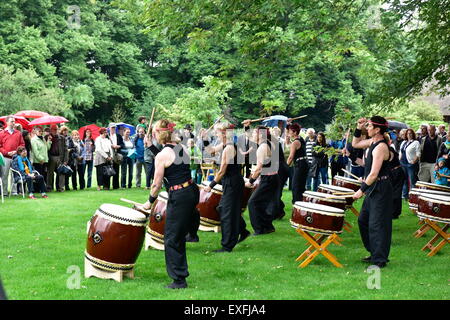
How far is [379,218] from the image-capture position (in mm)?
8711

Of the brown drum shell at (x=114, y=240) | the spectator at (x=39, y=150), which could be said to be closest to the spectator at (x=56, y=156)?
the spectator at (x=39, y=150)

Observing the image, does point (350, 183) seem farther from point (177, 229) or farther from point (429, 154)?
point (177, 229)

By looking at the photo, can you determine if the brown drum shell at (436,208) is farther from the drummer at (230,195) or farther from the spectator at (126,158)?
the spectator at (126,158)

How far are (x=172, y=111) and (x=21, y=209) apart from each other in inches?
1064

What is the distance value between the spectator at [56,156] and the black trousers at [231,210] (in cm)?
906

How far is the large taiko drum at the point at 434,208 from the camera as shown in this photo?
9.49 meters

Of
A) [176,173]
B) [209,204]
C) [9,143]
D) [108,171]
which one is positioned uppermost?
[176,173]

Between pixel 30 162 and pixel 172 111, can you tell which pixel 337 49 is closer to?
pixel 30 162

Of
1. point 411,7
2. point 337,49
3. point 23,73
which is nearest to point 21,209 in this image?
point 337,49

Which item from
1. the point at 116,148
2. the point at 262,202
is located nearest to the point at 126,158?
the point at 116,148

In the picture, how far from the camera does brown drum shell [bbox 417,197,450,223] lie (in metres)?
9.48

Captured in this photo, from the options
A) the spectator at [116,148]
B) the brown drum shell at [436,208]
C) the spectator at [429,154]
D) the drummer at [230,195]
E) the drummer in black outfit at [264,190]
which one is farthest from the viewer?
the spectator at [116,148]

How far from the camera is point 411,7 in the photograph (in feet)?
→ 40.3

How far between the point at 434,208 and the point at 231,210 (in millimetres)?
3258
